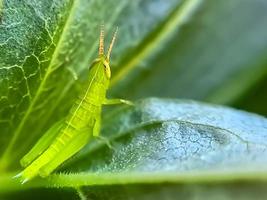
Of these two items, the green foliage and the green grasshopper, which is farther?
the green grasshopper

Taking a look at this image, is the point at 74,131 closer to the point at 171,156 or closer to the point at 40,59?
the point at 40,59

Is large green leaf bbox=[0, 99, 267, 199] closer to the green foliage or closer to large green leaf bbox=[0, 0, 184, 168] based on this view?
the green foliage

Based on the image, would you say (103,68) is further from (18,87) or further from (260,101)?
(260,101)

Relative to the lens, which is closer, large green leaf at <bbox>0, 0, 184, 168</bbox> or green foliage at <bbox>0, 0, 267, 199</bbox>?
green foliage at <bbox>0, 0, 267, 199</bbox>

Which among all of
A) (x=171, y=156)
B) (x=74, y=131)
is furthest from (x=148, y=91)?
(x=171, y=156)

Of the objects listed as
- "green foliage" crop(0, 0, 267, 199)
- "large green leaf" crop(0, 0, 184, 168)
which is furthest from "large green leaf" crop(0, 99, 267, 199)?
"large green leaf" crop(0, 0, 184, 168)

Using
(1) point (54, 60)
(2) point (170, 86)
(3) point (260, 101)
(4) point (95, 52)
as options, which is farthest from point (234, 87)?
(1) point (54, 60)

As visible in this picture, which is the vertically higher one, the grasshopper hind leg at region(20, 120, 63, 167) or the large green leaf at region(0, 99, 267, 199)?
the grasshopper hind leg at region(20, 120, 63, 167)

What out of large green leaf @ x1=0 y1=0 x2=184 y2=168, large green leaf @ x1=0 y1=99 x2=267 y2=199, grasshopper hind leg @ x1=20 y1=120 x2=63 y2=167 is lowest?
large green leaf @ x1=0 y1=99 x2=267 y2=199
